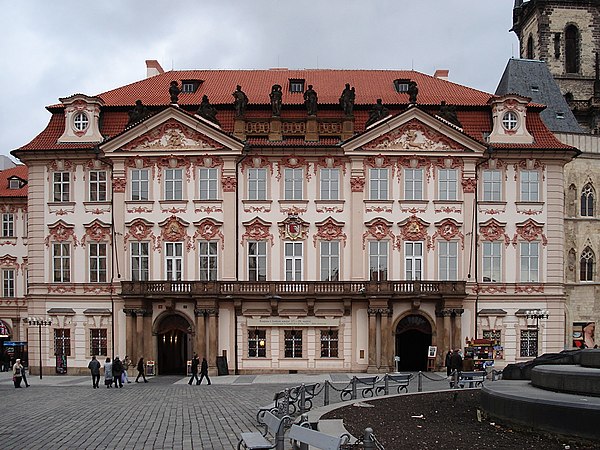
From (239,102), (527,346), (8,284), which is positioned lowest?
(527,346)

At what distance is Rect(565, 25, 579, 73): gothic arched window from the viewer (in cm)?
7181

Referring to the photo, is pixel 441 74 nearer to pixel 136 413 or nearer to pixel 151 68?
pixel 151 68

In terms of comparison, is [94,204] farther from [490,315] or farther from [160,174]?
[490,315]

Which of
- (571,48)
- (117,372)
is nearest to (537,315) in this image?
(117,372)

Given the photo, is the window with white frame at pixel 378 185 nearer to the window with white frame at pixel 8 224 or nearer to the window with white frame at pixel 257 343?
the window with white frame at pixel 257 343

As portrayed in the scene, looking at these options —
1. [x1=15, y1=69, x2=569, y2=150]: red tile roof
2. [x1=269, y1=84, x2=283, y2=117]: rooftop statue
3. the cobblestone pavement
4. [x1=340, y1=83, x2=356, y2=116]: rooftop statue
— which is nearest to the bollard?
the cobblestone pavement

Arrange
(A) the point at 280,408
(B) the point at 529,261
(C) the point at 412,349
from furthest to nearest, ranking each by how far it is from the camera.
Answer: (C) the point at 412,349 → (B) the point at 529,261 → (A) the point at 280,408

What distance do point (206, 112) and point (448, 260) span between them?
15282 millimetres

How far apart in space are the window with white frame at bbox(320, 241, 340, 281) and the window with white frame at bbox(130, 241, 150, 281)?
9444 mm

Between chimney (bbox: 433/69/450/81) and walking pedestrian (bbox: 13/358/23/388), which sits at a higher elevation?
chimney (bbox: 433/69/450/81)

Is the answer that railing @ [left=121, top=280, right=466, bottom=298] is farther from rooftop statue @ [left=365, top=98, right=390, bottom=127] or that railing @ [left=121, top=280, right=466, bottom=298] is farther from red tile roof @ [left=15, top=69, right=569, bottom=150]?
rooftop statue @ [left=365, top=98, right=390, bottom=127]

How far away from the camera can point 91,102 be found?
46.4m

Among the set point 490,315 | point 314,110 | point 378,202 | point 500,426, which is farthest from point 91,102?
point 500,426

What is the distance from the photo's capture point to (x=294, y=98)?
4841 centimetres
